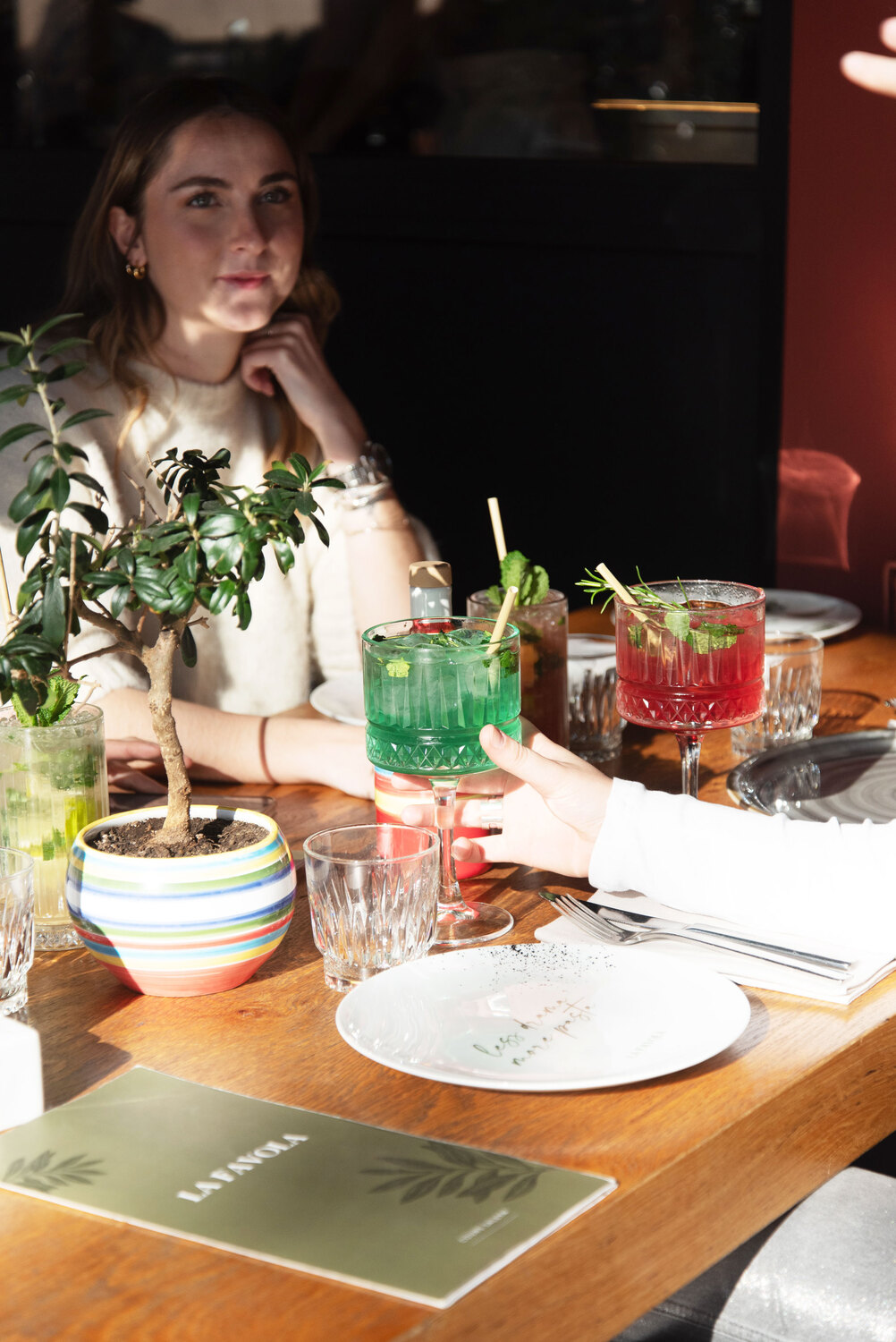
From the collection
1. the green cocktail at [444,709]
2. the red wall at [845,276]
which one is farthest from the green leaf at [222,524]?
the red wall at [845,276]

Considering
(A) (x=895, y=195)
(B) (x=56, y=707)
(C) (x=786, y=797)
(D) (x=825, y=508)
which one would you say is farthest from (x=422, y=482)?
(B) (x=56, y=707)

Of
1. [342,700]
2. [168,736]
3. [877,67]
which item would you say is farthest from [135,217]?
[877,67]

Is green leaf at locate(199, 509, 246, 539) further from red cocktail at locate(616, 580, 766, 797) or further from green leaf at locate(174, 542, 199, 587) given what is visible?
red cocktail at locate(616, 580, 766, 797)

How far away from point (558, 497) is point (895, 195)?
942 mm

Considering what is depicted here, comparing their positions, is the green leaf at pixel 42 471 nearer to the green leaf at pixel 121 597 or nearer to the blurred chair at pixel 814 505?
the green leaf at pixel 121 597

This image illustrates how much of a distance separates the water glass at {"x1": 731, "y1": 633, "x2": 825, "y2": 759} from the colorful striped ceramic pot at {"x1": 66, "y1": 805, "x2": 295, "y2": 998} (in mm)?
774

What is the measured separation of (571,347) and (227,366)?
3.67 ft

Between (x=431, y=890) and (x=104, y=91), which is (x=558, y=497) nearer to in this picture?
(x=104, y=91)

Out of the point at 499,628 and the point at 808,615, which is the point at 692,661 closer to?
the point at 499,628

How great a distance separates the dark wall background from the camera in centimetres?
294

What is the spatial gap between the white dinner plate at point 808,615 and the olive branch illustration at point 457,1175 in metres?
1.44

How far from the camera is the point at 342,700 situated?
1.84 meters

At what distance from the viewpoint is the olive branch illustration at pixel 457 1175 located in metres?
0.83

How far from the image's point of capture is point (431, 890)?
1120 millimetres
